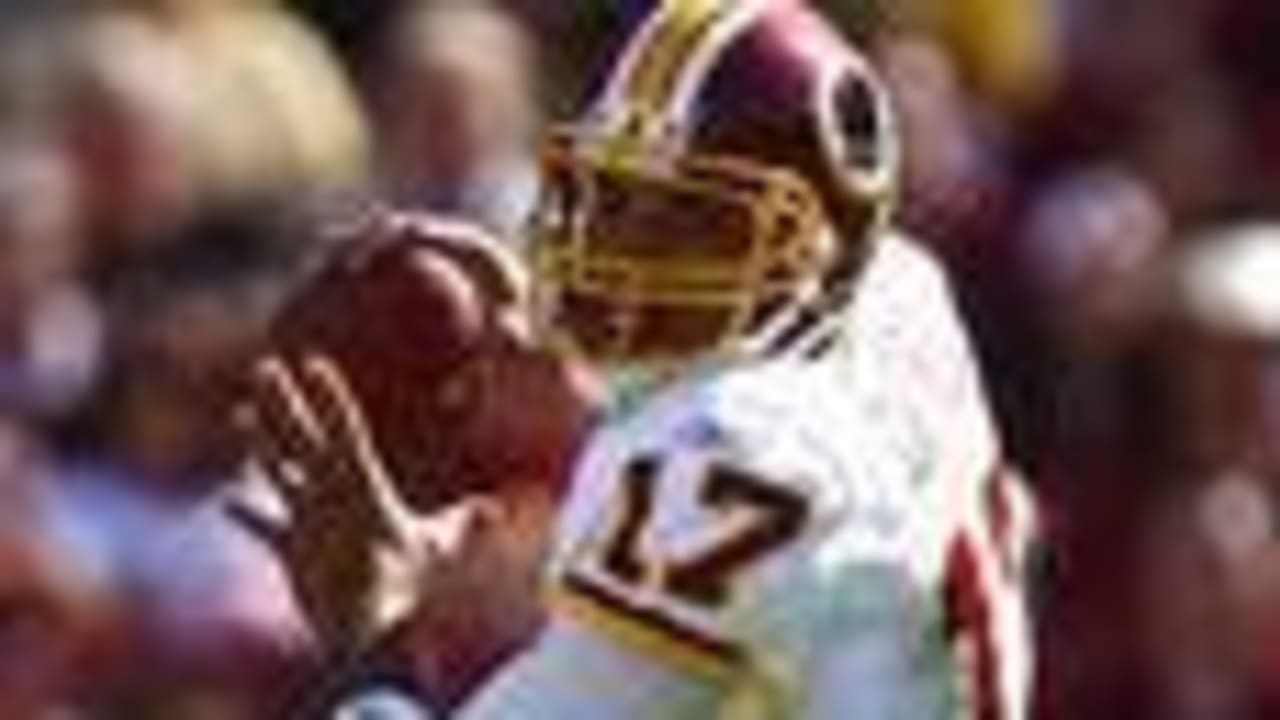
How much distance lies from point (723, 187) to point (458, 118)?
4.93m

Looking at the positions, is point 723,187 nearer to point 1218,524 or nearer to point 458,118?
point 1218,524

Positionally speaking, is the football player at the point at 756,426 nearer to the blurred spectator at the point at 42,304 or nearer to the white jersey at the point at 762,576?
the white jersey at the point at 762,576

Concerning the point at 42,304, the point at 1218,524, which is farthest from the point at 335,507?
the point at 42,304

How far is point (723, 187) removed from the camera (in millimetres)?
4598

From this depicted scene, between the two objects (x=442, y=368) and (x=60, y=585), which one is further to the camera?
(x=60, y=585)

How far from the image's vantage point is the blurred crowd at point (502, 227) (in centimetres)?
875

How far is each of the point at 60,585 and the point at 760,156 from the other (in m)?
4.24

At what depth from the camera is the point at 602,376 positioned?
15.5ft

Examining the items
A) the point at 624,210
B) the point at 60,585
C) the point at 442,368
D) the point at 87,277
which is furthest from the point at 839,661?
the point at 87,277

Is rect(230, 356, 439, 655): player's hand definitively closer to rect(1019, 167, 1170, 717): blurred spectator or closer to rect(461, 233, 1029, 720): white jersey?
rect(461, 233, 1029, 720): white jersey

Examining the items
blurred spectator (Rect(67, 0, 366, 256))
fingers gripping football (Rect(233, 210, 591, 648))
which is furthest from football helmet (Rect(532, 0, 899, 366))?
blurred spectator (Rect(67, 0, 366, 256))

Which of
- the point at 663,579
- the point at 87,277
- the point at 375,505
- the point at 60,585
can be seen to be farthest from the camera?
the point at 87,277

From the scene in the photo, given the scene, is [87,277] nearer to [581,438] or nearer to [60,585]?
[60,585]

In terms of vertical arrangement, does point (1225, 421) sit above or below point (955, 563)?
above
